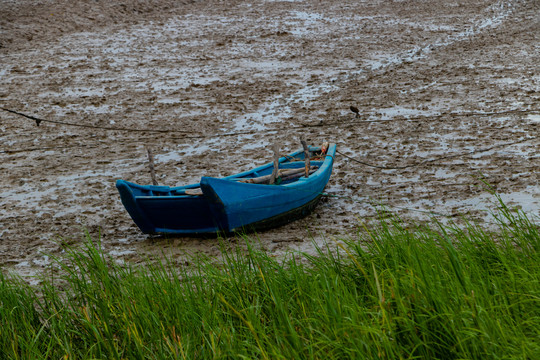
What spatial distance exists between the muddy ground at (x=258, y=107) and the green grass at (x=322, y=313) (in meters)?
1.14

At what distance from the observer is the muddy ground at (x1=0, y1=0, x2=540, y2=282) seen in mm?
7867

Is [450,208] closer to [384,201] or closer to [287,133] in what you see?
[384,201]

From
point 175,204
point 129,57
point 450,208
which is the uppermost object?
point 129,57

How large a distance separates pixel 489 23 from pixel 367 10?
4.18 metres

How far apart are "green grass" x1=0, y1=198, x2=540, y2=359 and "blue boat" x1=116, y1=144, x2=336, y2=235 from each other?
252 cm

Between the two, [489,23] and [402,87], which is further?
[489,23]

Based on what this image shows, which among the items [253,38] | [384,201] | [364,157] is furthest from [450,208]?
[253,38]

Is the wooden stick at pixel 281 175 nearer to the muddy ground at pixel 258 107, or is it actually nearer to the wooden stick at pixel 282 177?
the wooden stick at pixel 282 177

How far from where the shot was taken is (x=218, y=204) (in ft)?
22.6

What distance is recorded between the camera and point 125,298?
4066 millimetres

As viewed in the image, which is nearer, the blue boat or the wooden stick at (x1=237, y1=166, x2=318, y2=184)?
the blue boat

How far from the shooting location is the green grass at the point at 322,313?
3125mm

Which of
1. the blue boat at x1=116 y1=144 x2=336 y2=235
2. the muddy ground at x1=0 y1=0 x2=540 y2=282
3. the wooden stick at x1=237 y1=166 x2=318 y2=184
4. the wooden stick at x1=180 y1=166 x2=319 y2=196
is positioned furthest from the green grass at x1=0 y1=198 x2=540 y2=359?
the wooden stick at x1=237 y1=166 x2=318 y2=184

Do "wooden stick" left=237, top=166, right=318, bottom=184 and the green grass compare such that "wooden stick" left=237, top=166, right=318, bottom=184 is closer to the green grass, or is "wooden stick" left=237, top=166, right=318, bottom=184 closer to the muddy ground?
the muddy ground
